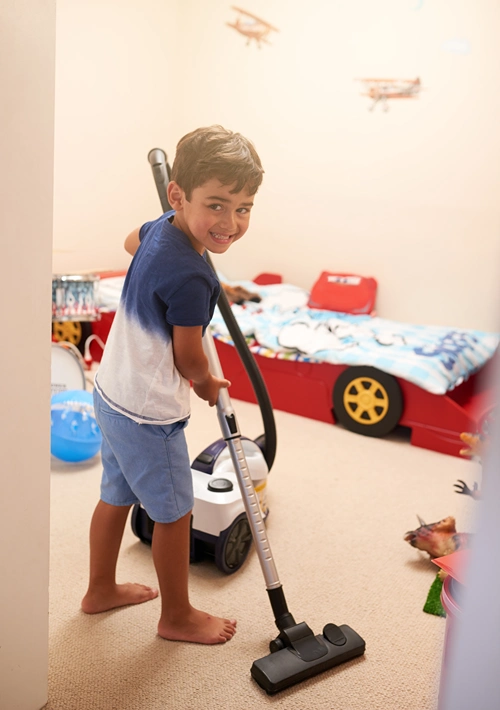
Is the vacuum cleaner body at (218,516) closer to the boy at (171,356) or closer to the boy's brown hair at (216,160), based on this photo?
the boy at (171,356)

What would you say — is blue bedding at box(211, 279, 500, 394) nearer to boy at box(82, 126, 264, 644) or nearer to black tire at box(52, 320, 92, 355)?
black tire at box(52, 320, 92, 355)

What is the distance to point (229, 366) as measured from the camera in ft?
10.3

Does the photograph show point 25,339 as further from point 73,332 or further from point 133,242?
point 73,332

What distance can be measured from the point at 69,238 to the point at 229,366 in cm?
139

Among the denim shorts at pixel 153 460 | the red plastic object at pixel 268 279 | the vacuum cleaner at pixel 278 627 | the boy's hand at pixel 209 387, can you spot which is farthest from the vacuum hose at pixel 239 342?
the red plastic object at pixel 268 279

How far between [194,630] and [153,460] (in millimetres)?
398

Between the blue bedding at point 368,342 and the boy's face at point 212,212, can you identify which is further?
the blue bedding at point 368,342

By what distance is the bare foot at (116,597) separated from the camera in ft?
5.00

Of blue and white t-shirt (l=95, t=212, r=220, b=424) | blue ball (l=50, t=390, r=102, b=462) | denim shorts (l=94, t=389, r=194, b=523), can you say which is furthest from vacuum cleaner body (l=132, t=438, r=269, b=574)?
blue ball (l=50, t=390, r=102, b=462)

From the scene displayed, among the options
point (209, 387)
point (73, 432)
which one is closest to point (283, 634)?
point (209, 387)

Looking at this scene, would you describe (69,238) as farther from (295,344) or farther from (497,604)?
(497,604)

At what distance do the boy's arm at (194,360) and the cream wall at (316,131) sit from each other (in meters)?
2.34

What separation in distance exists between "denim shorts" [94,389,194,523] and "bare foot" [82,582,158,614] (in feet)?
0.96

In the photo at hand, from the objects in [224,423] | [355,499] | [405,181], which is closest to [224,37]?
[405,181]
